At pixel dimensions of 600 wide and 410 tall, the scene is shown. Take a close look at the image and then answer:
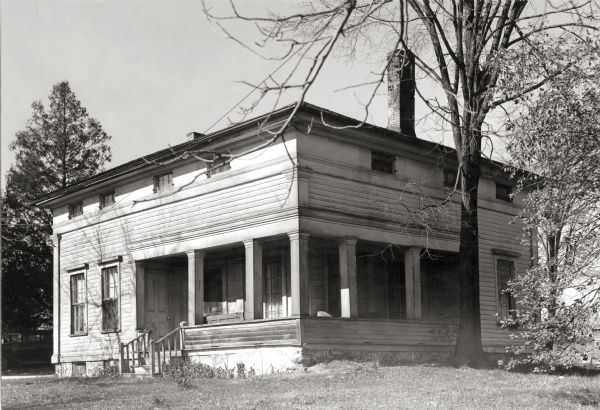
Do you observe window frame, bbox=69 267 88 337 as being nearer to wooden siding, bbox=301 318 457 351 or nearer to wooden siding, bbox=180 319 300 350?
wooden siding, bbox=180 319 300 350

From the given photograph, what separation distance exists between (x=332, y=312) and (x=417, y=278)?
2.69m

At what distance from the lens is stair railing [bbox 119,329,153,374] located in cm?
2217

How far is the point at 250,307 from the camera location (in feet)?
63.8

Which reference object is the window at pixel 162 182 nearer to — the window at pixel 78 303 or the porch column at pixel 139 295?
the porch column at pixel 139 295

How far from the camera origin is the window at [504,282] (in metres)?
26.1

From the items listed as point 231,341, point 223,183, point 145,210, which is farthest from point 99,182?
point 231,341

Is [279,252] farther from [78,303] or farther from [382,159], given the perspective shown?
[78,303]

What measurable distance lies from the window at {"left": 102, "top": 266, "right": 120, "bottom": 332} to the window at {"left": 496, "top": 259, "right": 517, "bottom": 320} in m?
12.5

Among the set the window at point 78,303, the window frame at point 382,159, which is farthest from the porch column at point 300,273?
the window at point 78,303

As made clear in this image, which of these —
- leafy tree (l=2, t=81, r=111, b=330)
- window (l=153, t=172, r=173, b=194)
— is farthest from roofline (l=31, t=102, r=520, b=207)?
leafy tree (l=2, t=81, r=111, b=330)

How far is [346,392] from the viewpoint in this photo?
13.5m

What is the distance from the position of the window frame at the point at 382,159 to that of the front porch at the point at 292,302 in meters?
2.07

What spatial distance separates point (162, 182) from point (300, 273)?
701 cm

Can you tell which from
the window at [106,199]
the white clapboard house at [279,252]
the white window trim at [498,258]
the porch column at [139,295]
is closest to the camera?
the white clapboard house at [279,252]
